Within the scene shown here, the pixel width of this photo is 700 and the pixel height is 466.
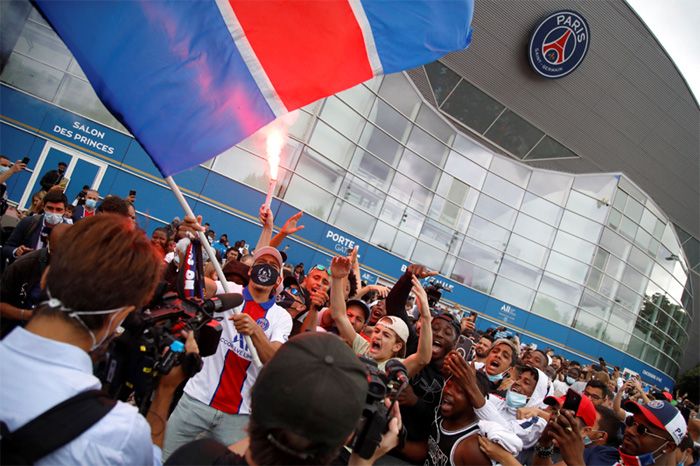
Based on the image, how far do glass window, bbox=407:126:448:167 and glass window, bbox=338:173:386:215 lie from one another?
9.37ft

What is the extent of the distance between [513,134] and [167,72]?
68.6ft

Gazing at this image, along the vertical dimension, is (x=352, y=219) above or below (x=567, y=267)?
below

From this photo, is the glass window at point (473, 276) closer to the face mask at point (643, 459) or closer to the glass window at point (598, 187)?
the glass window at point (598, 187)

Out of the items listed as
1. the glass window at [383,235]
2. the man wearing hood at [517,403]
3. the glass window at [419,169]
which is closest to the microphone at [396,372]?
the man wearing hood at [517,403]

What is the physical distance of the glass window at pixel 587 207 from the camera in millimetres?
22594

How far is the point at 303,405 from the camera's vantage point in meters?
1.06

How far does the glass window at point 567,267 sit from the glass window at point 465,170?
5.65m

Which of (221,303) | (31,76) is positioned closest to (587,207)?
(221,303)

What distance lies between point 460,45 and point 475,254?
19065 mm

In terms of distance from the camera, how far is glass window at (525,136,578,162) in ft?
70.1

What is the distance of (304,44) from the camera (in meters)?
2.97

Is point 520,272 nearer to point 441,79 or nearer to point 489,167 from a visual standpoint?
point 489,167

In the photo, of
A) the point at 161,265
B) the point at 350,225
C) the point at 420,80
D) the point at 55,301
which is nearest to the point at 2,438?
the point at 55,301

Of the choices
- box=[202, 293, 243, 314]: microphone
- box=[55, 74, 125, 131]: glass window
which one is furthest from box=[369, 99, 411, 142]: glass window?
box=[202, 293, 243, 314]: microphone
